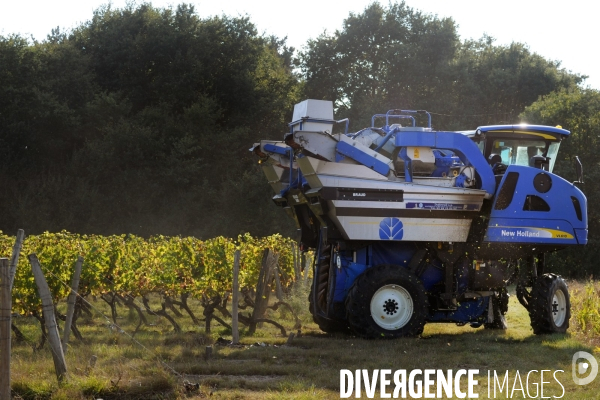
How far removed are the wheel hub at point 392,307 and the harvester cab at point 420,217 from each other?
0.05 feet

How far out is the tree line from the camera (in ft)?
110

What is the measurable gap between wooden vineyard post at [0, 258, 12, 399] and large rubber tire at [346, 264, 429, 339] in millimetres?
5640

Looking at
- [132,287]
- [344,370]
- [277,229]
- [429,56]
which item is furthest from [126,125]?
[344,370]

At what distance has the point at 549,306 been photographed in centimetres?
1360

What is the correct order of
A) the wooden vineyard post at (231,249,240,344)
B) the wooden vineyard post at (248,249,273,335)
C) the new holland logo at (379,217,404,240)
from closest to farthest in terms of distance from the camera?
1. the wooden vineyard post at (231,249,240,344)
2. the new holland logo at (379,217,404,240)
3. the wooden vineyard post at (248,249,273,335)

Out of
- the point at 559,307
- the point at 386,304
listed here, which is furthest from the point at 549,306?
the point at 386,304

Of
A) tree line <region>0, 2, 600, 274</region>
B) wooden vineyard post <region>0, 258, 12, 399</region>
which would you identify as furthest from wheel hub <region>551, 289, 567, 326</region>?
tree line <region>0, 2, 600, 274</region>

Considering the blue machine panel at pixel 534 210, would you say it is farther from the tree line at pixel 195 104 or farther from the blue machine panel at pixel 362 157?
the tree line at pixel 195 104

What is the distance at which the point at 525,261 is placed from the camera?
14.6 meters

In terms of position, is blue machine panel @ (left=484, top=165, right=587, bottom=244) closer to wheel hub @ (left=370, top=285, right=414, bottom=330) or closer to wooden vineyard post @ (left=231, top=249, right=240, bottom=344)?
wheel hub @ (left=370, top=285, right=414, bottom=330)

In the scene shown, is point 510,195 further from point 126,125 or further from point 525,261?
point 126,125

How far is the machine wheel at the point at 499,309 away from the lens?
46.6 ft

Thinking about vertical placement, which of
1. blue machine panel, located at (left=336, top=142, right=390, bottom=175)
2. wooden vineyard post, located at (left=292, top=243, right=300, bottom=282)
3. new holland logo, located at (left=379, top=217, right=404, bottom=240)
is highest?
blue machine panel, located at (left=336, top=142, right=390, bottom=175)

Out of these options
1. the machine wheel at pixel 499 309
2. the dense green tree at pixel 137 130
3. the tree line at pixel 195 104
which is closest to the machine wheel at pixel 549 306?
the machine wheel at pixel 499 309
